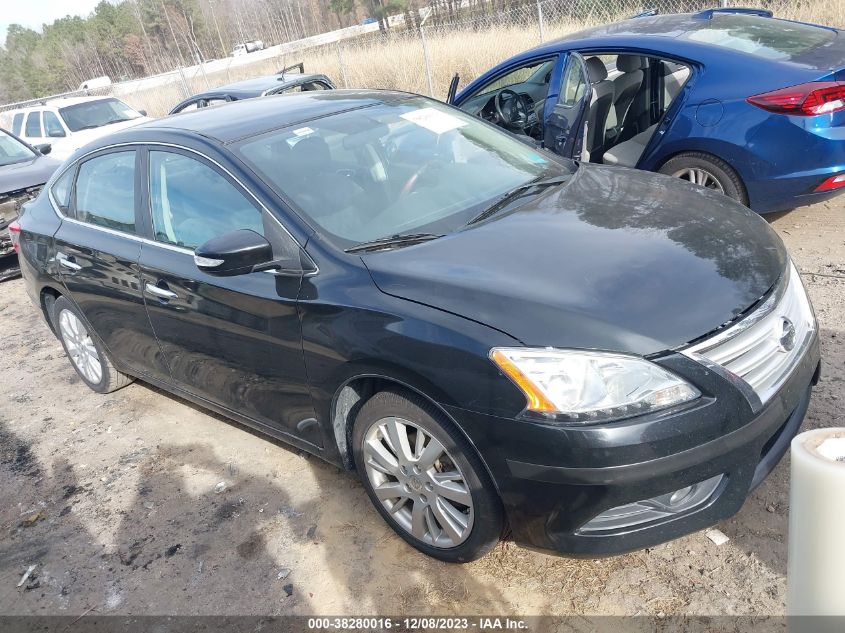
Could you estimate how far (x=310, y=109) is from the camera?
3598mm

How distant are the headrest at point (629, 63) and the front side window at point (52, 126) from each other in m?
11.9

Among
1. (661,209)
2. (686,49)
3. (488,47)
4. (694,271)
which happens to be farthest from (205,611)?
(488,47)

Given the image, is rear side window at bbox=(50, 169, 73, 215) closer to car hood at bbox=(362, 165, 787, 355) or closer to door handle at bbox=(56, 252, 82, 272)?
door handle at bbox=(56, 252, 82, 272)

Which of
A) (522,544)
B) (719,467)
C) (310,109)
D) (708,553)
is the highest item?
(310,109)

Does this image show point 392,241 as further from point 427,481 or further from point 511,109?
point 511,109

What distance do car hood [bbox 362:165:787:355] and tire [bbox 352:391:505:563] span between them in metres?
0.43

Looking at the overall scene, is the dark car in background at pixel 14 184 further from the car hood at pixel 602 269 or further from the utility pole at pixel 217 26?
the utility pole at pixel 217 26

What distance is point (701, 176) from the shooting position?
4.72 m

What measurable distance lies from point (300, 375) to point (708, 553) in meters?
1.71

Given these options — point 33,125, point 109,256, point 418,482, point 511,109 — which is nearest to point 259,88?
point 511,109

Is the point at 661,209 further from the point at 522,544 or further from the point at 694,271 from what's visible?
the point at 522,544

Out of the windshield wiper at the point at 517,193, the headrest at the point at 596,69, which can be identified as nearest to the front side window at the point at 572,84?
the headrest at the point at 596,69

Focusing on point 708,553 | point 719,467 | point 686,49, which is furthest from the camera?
point 686,49

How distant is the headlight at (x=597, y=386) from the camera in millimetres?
2096
